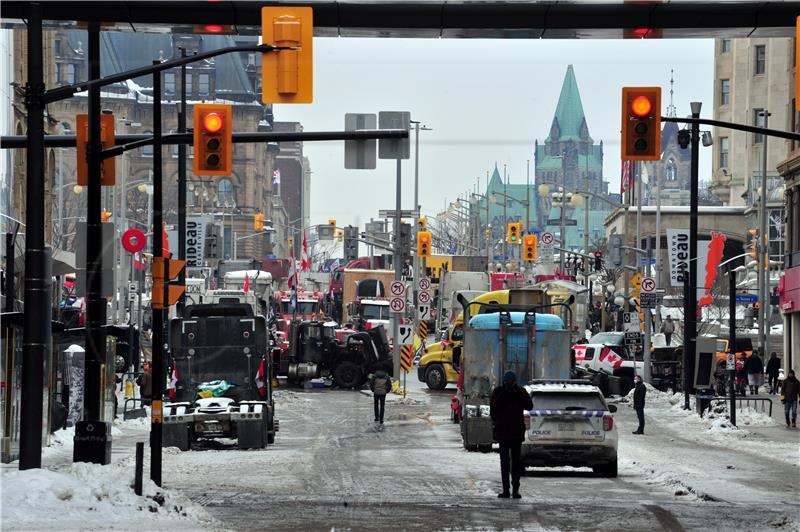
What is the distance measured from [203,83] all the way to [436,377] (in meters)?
119

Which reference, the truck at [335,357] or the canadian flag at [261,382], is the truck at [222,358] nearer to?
the canadian flag at [261,382]

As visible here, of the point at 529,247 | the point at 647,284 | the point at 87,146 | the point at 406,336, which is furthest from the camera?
the point at 529,247

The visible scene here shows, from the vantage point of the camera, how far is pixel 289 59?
1778 centimetres

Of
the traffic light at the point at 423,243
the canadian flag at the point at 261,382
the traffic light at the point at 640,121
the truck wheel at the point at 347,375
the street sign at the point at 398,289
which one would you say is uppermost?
the traffic light at the point at 640,121

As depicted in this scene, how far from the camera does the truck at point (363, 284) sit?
94500mm

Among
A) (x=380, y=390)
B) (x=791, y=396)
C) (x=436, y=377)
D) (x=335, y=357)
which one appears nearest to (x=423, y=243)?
(x=335, y=357)

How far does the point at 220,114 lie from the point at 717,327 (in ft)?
175

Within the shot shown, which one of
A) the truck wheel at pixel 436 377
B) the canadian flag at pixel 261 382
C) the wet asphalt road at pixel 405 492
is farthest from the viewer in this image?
the truck wheel at pixel 436 377

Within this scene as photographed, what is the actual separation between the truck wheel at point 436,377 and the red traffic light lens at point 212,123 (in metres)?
31.7

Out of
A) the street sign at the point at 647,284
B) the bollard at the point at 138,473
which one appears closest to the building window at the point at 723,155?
the street sign at the point at 647,284

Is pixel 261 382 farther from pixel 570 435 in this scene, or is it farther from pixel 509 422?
pixel 509 422

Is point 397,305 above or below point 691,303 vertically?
below

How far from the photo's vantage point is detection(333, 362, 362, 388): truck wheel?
54.7 metres

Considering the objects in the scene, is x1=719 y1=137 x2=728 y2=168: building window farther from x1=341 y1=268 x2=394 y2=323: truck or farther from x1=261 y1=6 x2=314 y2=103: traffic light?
x1=261 y1=6 x2=314 y2=103: traffic light
